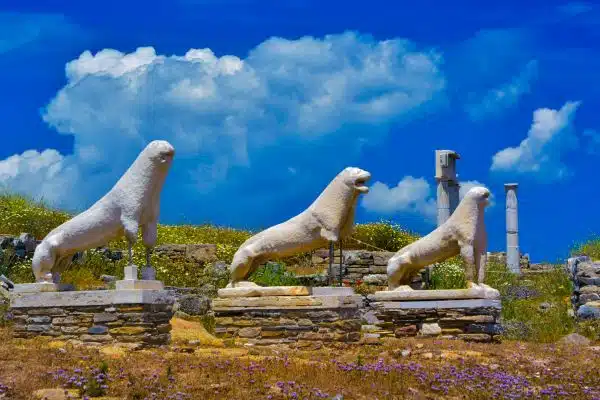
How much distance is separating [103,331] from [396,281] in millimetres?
4894

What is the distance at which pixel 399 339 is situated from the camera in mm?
13844

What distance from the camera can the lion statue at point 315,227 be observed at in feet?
43.1

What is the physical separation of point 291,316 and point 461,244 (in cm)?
299

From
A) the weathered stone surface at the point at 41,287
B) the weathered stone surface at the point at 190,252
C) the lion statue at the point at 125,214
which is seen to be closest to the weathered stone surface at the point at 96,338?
the weathered stone surface at the point at 41,287

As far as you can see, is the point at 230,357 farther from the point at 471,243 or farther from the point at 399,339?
the point at 471,243

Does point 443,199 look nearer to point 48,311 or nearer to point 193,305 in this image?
point 193,305

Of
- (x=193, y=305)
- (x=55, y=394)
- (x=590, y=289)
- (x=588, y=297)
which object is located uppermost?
(x=590, y=289)

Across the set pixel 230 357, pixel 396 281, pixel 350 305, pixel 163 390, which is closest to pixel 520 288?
pixel 396 281

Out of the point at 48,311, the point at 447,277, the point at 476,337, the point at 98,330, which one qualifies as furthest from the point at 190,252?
the point at 476,337

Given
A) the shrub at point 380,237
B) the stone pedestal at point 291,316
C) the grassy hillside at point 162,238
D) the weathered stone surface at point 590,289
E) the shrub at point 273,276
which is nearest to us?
the stone pedestal at point 291,316

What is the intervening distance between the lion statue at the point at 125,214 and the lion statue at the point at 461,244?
4.16 m

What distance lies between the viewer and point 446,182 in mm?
24891

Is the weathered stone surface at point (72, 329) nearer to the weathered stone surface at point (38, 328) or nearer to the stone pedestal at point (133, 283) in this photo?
the weathered stone surface at point (38, 328)

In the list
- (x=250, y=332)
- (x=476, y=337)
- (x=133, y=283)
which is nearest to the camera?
(x=133, y=283)
